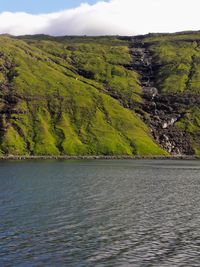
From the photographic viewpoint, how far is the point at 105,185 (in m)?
123

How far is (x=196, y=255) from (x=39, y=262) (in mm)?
19175

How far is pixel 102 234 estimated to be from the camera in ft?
200

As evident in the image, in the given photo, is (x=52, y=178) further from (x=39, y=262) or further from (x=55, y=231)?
(x=39, y=262)

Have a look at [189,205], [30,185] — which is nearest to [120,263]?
[189,205]

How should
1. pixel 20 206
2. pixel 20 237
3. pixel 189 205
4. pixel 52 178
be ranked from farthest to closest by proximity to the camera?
pixel 52 178
pixel 189 205
pixel 20 206
pixel 20 237

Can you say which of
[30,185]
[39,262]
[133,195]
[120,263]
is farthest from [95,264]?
[30,185]

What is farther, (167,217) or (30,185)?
(30,185)

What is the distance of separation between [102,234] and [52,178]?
8069 centimetres

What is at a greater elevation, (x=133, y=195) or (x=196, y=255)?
(x=196, y=255)

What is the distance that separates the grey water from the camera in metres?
48.8

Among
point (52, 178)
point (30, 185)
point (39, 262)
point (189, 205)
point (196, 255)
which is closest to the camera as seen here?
point (39, 262)

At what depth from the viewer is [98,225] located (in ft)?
219

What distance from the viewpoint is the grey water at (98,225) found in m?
48.8

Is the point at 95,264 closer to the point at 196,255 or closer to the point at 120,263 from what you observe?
the point at 120,263
